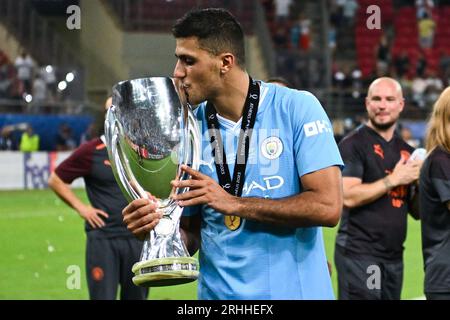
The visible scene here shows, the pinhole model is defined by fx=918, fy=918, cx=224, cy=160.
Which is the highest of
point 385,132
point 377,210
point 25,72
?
point 25,72

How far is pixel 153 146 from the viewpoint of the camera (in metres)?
2.96

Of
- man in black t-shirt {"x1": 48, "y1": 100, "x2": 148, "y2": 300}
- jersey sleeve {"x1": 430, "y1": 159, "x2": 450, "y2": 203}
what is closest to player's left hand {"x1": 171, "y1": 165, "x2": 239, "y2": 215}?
jersey sleeve {"x1": 430, "y1": 159, "x2": 450, "y2": 203}

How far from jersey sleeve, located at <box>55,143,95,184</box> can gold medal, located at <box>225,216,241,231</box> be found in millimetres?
3979

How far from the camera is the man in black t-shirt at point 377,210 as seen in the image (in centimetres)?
630

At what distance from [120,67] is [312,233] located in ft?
74.3

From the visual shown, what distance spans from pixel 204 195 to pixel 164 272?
0.28 metres

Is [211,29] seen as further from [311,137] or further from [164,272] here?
[164,272]

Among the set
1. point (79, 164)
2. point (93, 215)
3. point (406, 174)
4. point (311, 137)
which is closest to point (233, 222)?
point (311, 137)

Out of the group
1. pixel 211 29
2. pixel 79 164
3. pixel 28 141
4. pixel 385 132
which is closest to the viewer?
pixel 211 29

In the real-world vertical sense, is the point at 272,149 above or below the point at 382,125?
above

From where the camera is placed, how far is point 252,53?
26781 mm

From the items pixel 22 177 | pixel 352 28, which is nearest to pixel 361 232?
pixel 22 177

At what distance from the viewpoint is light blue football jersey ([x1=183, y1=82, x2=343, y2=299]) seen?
323 cm

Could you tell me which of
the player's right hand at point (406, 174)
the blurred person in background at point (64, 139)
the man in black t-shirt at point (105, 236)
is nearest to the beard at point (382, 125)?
the player's right hand at point (406, 174)
